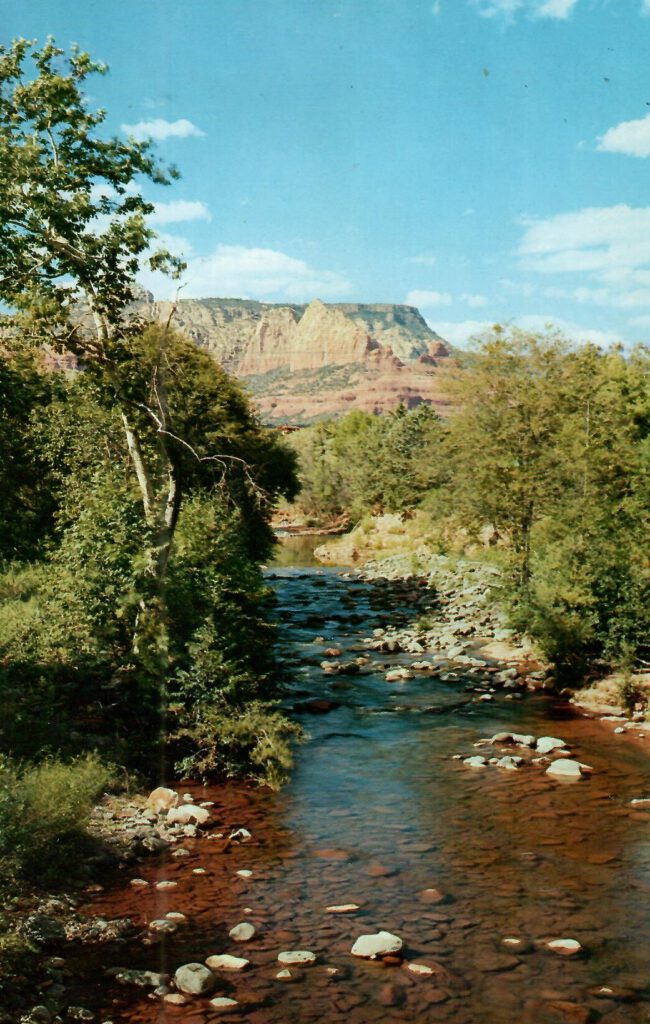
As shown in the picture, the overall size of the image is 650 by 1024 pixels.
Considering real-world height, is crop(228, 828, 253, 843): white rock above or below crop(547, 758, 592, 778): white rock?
below

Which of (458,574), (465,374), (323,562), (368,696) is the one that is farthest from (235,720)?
(323,562)

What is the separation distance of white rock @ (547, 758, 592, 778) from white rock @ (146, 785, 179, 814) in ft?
20.0

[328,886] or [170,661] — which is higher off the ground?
[170,661]

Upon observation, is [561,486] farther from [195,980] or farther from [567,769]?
[195,980]

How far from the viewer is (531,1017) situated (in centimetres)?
673

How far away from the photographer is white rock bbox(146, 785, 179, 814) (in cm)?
1116

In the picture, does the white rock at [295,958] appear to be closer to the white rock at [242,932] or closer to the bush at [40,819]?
the white rock at [242,932]

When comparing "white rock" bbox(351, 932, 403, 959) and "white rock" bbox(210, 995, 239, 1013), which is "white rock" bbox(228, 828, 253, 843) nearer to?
"white rock" bbox(351, 932, 403, 959)

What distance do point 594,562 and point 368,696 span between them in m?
6.06

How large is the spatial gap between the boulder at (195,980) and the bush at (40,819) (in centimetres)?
181

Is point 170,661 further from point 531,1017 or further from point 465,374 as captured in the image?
point 465,374

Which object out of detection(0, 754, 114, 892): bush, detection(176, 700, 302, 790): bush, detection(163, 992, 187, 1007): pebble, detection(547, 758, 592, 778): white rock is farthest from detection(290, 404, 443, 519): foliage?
detection(163, 992, 187, 1007): pebble

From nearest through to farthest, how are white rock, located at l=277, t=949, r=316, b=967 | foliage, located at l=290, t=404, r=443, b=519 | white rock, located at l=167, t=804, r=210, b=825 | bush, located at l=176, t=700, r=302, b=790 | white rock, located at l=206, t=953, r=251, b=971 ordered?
1. white rock, located at l=206, t=953, r=251, b=971
2. white rock, located at l=277, t=949, r=316, b=967
3. white rock, located at l=167, t=804, r=210, b=825
4. bush, located at l=176, t=700, r=302, b=790
5. foliage, located at l=290, t=404, r=443, b=519

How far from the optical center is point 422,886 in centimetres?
927
